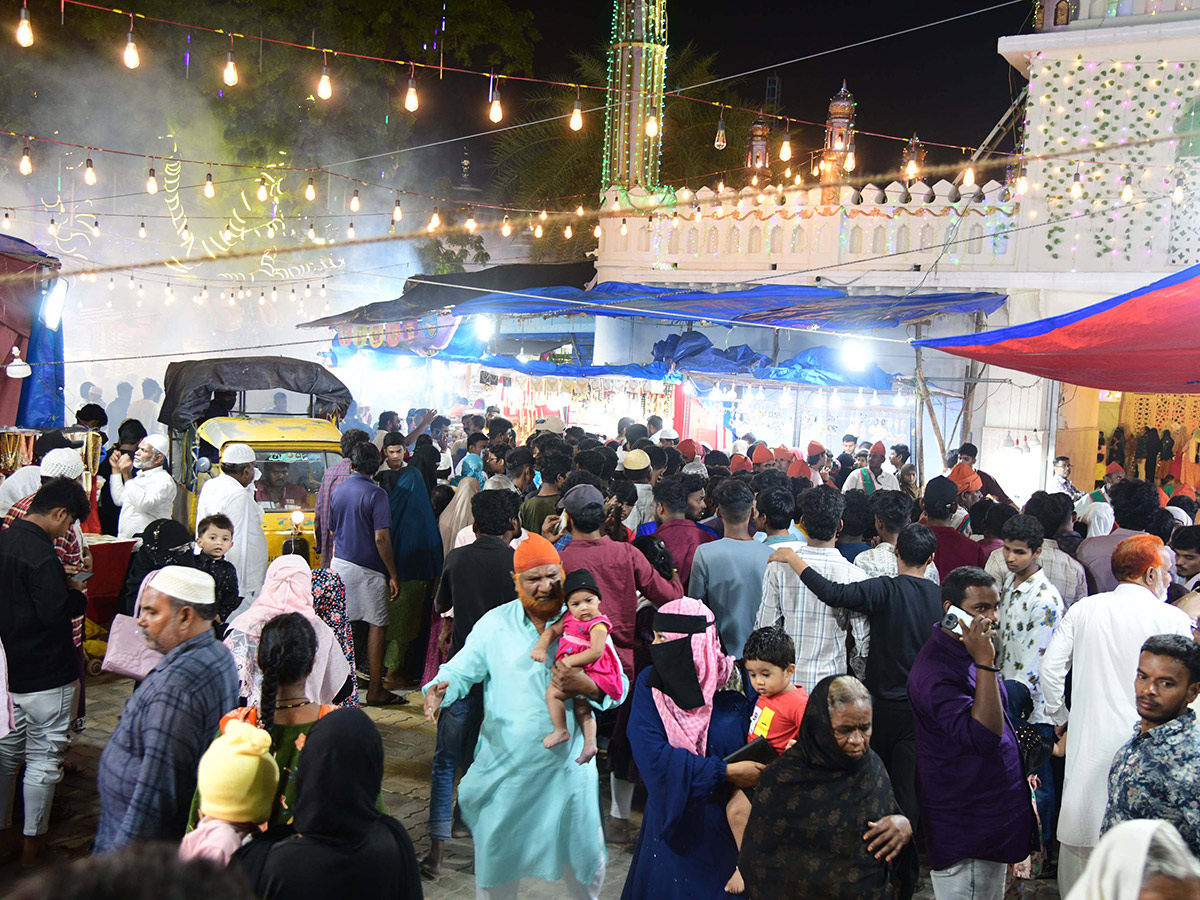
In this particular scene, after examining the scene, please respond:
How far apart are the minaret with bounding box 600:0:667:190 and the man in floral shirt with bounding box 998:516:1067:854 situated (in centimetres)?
1238

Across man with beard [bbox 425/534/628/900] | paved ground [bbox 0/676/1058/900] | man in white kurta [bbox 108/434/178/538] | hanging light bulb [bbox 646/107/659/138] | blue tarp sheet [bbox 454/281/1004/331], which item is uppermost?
hanging light bulb [bbox 646/107/659/138]

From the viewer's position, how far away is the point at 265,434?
982 cm

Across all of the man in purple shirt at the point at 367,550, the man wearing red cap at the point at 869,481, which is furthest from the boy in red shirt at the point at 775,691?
the man wearing red cap at the point at 869,481

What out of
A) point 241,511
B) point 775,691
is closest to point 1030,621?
point 775,691

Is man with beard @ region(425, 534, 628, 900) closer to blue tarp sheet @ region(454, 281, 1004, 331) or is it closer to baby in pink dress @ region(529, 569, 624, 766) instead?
baby in pink dress @ region(529, 569, 624, 766)

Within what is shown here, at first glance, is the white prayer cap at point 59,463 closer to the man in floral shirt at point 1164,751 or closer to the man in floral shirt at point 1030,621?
the man in floral shirt at point 1030,621

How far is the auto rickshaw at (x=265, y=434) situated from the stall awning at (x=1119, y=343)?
5972mm

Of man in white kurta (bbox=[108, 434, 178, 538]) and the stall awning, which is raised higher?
the stall awning

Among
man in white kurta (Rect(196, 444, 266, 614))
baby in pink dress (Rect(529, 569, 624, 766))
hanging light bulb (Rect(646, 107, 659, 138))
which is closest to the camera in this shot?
baby in pink dress (Rect(529, 569, 624, 766))

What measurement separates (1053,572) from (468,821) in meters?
3.66

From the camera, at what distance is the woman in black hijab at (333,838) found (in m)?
2.44

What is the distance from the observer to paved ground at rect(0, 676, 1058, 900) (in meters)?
4.68

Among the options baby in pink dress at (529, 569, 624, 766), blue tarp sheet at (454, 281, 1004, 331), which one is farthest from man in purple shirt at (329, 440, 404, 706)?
blue tarp sheet at (454, 281, 1004, 331)

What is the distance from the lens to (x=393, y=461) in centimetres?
816
